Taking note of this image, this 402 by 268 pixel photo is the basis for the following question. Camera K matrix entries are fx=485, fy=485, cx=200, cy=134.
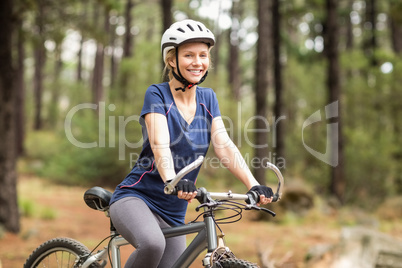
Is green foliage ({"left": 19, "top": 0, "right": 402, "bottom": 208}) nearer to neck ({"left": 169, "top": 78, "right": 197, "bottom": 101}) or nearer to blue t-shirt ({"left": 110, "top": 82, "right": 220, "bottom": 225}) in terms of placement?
neck ({"left": 169, "top": 78, "right": 197, "bottom": 101})

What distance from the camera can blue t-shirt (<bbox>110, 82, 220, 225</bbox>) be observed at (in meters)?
3.13

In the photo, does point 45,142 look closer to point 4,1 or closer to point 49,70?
point 4,1

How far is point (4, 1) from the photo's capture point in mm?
10023

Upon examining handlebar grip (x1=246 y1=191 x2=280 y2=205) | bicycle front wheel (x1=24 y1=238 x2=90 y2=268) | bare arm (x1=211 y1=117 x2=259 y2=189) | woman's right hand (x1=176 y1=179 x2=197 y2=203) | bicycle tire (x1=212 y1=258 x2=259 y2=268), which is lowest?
bicycle front wheel (x1=24 y1=238 x2=90 y2=268)

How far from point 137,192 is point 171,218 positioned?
29 centimetres

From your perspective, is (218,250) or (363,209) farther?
(363,209)

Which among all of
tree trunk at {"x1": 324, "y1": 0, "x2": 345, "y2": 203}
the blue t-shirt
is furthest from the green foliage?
the blue t-shirt

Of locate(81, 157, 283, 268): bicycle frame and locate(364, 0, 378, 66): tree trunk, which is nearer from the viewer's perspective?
locate(81, 157, 283, 268): bicycle frame

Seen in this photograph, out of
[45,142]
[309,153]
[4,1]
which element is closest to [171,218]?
[4,1]

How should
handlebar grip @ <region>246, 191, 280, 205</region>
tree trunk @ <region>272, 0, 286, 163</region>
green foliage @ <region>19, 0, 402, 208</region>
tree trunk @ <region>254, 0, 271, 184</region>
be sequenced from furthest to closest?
tree trunk @ <region>272, 0, 286, 163</region>
green foliage @ <region>19, 0, 402, 208</region>
tree trunk @ <region>254, 0, 271, 184</region>
handlebar grip @ <region>246, 191, 280, 205</region>

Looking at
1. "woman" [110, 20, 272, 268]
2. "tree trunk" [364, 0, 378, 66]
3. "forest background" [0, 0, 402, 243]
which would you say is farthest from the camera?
"tree trunk" [364, 0, 378, 66]

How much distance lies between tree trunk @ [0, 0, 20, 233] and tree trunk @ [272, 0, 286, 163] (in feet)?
31.7

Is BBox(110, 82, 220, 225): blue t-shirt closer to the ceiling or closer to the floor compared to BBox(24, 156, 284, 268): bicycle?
closer to the ceiling

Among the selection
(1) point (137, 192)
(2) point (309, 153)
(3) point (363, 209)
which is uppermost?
(1) point (137, 192)
